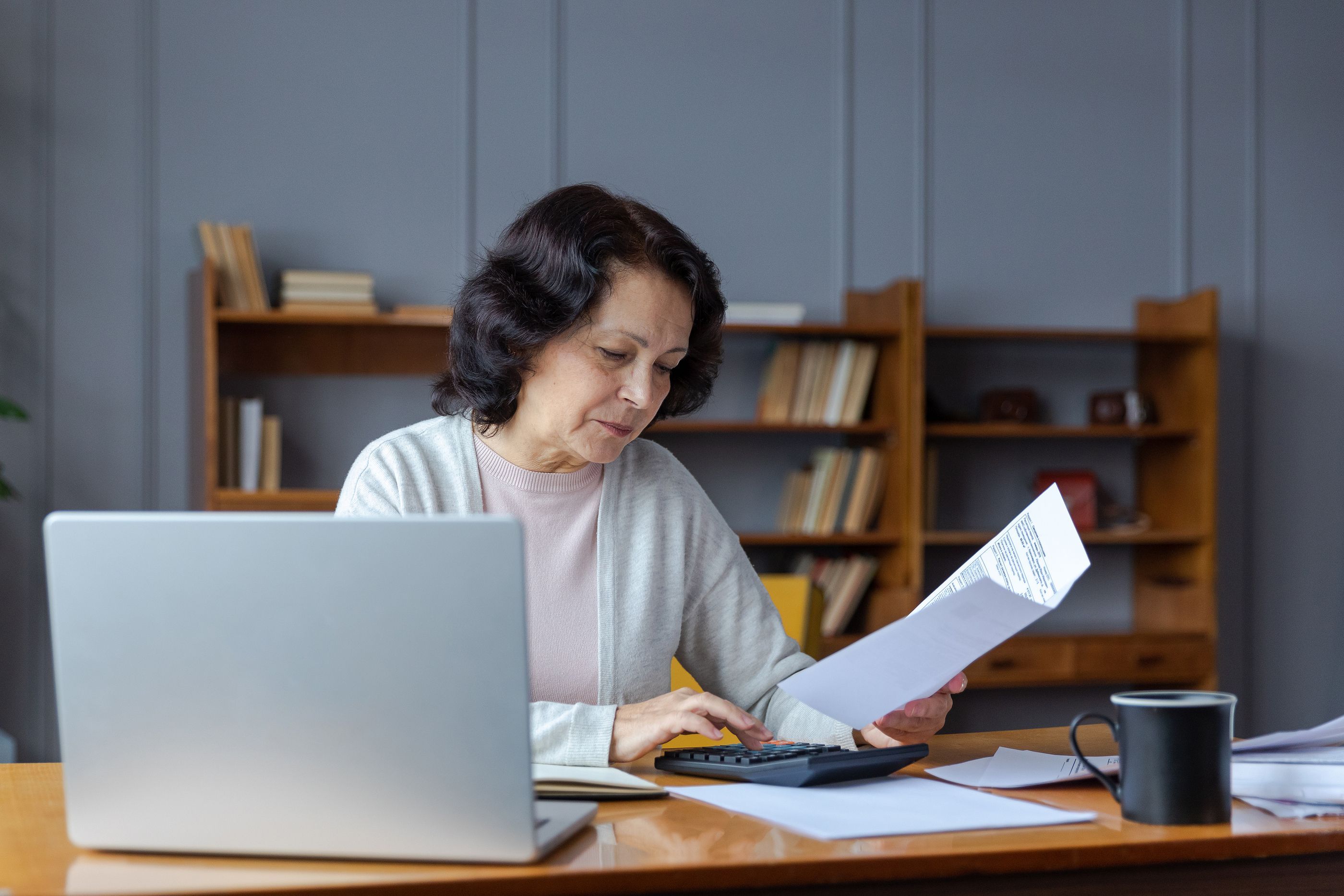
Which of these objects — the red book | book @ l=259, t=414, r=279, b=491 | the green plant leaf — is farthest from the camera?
the red book

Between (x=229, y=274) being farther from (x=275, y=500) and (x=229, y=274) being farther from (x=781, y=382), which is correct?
(x=781, y=382)

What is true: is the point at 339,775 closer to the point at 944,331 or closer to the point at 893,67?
the point at 944,331

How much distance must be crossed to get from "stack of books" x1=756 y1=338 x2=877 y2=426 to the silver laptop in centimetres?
301

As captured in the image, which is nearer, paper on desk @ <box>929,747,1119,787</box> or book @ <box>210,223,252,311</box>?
paper on desk @ <box>929,747,1119,787</box>

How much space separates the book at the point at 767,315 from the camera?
3.65 metres

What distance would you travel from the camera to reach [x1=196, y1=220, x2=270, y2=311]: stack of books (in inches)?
132

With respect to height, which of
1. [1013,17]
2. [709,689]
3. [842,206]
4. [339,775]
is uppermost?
[1013,17]

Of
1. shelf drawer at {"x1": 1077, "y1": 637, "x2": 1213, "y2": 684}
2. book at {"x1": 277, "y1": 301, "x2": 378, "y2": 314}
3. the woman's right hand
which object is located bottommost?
shelf drawer at {"x1": 1077, "y1": 637, "x2": 1213, "y2": 684}

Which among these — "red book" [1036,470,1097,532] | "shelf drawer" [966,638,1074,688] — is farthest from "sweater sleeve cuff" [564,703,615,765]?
"red book" [1036,470,1097,532]

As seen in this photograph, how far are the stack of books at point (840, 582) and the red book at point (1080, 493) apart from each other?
26.6 inches

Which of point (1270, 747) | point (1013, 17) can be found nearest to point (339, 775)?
point (1270, 747)

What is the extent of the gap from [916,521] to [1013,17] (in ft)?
6.13

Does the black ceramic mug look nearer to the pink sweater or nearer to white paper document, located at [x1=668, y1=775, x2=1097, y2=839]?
white paper document, located at [x1=668, y1=775, x2=1097, y2=839]

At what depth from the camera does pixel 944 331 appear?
148 inches
